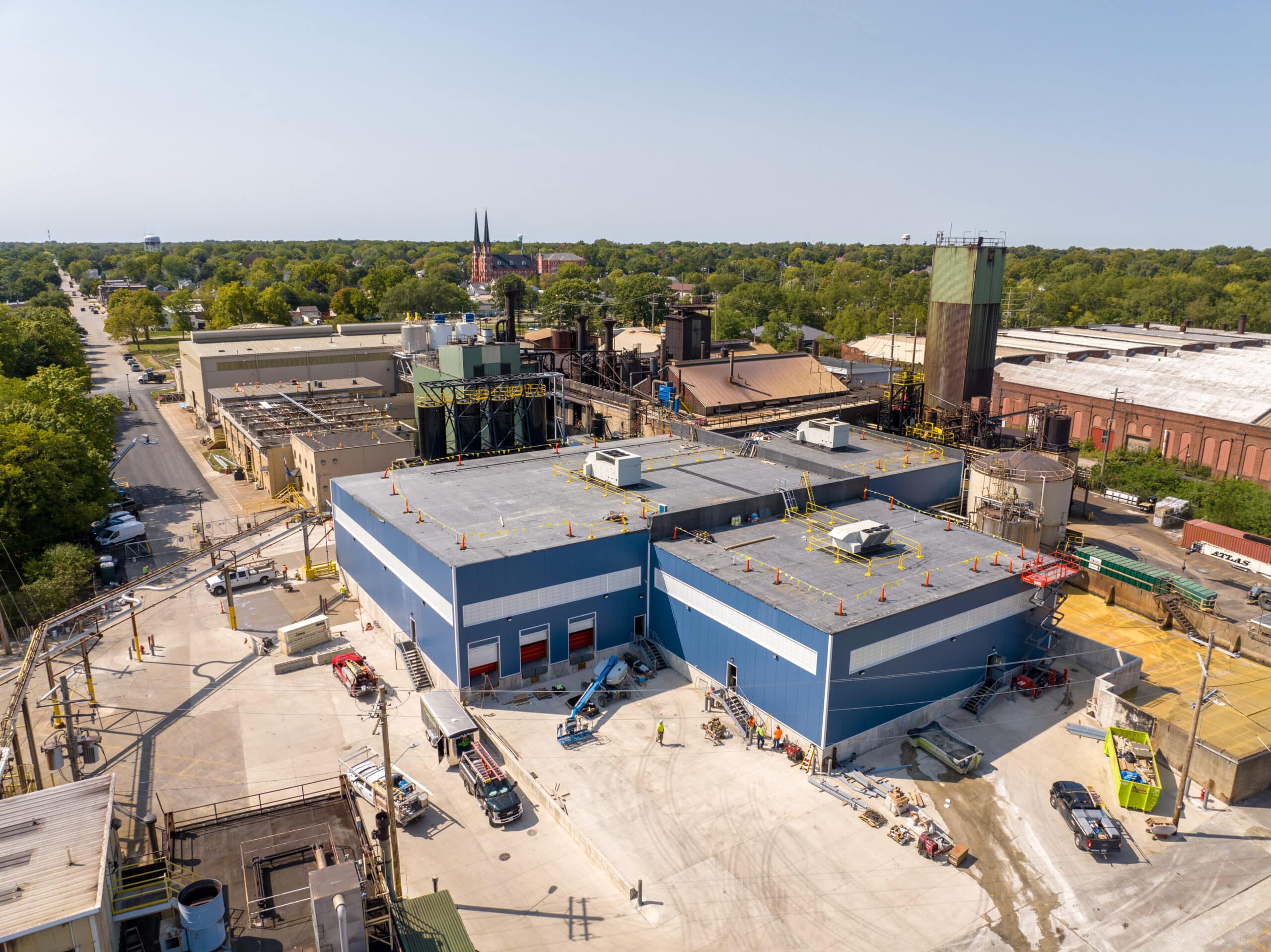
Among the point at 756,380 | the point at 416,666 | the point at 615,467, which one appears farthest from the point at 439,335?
the point at 416,666

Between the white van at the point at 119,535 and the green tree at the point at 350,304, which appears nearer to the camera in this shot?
the white van at the point at 119,535

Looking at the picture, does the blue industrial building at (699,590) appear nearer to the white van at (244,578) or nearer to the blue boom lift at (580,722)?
the blue boom lift at (580,722)

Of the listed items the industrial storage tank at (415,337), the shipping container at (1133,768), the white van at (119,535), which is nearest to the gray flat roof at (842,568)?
the shipping container at (1133,768)

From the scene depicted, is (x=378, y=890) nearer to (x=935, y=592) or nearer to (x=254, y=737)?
(x=254, y=737)

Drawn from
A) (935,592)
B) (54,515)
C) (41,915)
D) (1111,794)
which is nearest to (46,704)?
(54,515)

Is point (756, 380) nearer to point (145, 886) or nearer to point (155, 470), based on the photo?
point (155, 470)

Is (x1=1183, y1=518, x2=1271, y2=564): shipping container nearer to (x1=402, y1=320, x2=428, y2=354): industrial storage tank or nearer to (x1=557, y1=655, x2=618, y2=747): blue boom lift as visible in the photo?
(x1=557, y1=655, x2=618, y2=747): blue boom lift

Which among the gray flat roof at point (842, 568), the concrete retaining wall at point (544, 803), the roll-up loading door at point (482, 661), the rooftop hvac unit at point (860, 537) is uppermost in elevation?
the rooftop hvac unit at point (860, 537)
